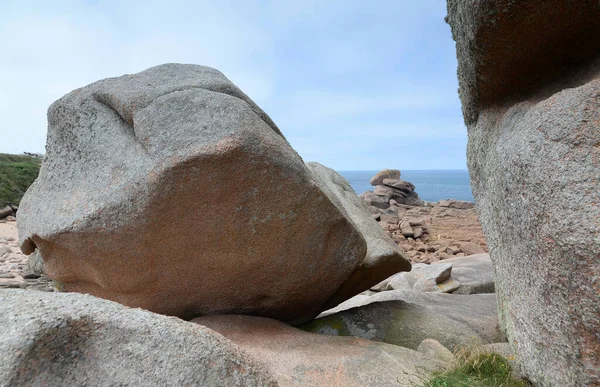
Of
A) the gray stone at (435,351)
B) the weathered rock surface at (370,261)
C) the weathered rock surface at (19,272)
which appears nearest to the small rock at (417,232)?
the weathered rock surface at (370,261)

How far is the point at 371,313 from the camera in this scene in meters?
4.47

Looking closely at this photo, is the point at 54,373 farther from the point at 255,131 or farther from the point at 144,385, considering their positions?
the point at 255,131

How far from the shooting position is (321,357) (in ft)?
10.3

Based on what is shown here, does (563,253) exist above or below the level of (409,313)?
above

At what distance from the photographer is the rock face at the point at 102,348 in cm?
151

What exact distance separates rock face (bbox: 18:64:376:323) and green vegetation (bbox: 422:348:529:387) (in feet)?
3.77

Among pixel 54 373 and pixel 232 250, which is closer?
pixel 54 373

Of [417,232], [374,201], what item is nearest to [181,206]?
[417,232]

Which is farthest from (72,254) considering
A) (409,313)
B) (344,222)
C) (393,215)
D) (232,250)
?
(393,215)

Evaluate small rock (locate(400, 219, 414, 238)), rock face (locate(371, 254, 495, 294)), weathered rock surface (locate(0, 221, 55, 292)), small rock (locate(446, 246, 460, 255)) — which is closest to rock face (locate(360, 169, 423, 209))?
small rock (locate(400, 219, 414, 238))

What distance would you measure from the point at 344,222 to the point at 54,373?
2.36 metres

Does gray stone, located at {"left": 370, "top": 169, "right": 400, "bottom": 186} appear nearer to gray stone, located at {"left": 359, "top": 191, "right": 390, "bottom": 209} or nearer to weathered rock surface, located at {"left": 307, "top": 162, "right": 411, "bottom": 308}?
gray stone, located at {"left": 359, "top": 191, "right": 390, "bottom": 209}

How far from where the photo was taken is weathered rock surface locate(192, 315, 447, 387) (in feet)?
9.36

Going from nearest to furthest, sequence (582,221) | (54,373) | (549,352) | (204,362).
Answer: (54,373), (204,362), (582,221), (549,352)
